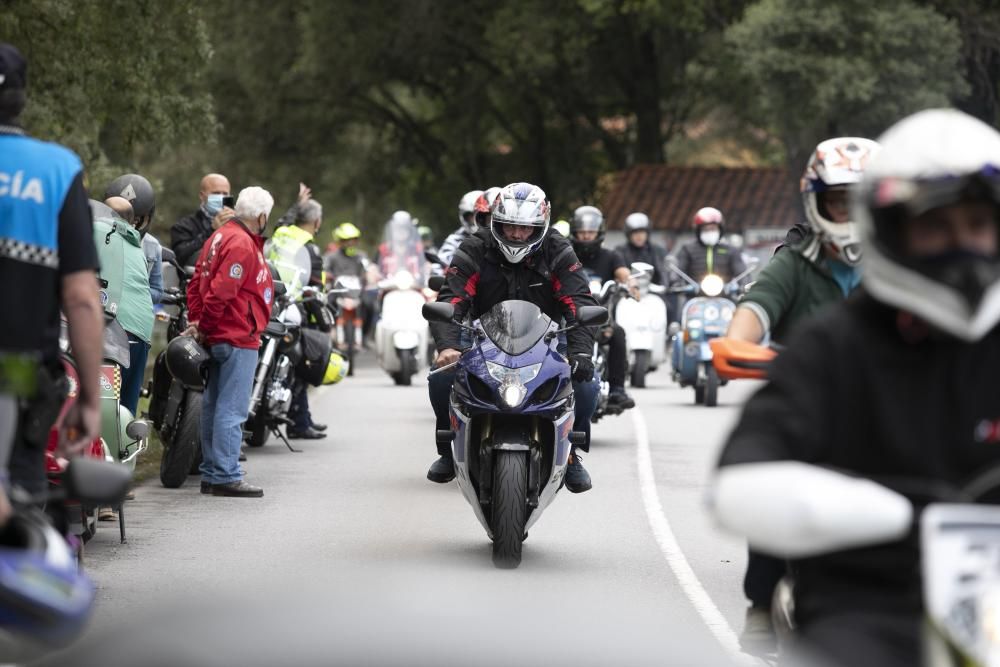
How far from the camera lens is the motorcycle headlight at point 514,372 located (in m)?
10.3

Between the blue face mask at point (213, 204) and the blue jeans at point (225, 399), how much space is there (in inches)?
128

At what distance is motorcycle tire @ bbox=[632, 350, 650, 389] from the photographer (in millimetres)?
24578

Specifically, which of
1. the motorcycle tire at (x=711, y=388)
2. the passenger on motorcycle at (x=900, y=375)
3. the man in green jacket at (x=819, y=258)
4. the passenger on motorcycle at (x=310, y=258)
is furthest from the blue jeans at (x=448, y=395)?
the motorcycle tire at (x=711, y=388)

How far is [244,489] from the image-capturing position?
13406 mm

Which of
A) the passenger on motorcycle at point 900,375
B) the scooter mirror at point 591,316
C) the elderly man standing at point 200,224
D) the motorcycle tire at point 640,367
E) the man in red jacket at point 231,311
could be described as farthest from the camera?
the motorcycle tire at point 640,367

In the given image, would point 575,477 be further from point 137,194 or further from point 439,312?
point 137,194

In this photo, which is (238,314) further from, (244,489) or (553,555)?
(553,555)

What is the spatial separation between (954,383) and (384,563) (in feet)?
21.8

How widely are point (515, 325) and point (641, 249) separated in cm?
1450

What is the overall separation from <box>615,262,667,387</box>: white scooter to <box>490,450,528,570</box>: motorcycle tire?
13.5 m

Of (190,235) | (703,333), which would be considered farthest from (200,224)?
(703,333)

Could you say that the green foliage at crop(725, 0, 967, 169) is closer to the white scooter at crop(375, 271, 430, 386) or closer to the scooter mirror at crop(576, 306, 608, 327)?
the white scooter at crop(375, 271, 430, 386)

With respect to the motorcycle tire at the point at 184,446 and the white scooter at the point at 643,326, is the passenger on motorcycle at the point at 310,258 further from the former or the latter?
the white scooter at the point at 643,326

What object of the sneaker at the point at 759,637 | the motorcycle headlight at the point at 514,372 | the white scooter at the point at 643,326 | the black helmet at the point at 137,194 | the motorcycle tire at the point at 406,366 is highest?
the black helmet at the point at 137,194
